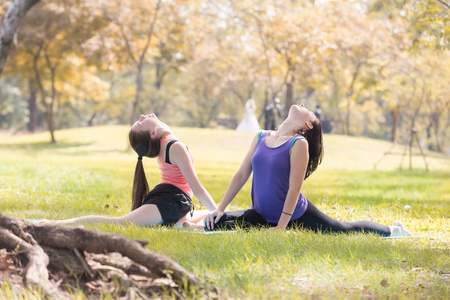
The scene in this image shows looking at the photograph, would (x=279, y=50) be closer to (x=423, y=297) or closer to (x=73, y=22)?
(x=73, y=22)

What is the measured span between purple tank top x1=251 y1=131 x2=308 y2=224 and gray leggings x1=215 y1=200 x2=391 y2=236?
77 millimetres

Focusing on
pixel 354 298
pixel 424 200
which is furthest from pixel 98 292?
pixel 424 200

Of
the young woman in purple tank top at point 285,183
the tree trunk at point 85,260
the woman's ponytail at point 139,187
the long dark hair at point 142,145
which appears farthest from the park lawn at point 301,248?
the long dark hair at point 142,145

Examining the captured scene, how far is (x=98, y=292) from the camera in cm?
329

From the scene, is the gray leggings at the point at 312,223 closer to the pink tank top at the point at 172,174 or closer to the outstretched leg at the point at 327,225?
the outstretched leg at the point at 327,225

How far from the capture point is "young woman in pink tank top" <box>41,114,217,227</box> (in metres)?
5.69

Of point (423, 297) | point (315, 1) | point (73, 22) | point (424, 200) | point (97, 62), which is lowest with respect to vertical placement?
point (424, 200)

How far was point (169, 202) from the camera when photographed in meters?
5.80

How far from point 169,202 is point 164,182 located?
27cm

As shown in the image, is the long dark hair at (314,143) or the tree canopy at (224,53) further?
the tree canopy at (224,53)

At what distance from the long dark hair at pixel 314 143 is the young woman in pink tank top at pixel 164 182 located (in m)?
1.15

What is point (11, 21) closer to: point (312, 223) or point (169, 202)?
point (169, 202)

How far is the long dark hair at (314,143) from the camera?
548cm

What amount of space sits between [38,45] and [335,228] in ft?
87.0
